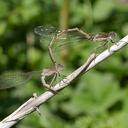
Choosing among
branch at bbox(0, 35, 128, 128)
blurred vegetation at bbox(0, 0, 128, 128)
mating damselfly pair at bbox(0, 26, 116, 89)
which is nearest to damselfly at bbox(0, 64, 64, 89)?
mating damselfly pair at bbox(0, 26, 116, 89)

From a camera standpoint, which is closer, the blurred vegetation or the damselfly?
the damselfly

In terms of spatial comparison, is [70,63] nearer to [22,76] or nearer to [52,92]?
[22,76]

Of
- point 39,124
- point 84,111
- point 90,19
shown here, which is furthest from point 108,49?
point 90,19

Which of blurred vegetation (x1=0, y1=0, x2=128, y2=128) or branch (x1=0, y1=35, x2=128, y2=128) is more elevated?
branch (x1=0, y1=35, x2=128, y2=128)

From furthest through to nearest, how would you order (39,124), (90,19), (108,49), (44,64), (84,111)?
(90,19), (44,64), (84,111), (39,124), (108,49)

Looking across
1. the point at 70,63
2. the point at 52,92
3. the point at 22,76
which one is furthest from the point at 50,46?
the point at 70,63

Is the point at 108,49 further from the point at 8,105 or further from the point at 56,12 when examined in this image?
the point at 56,12

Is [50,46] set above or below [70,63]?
above

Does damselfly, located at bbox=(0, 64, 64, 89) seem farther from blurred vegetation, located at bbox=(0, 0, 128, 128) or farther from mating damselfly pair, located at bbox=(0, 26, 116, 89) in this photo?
blurred vegetation, located at bbox=(0, 0, 128, 128)
